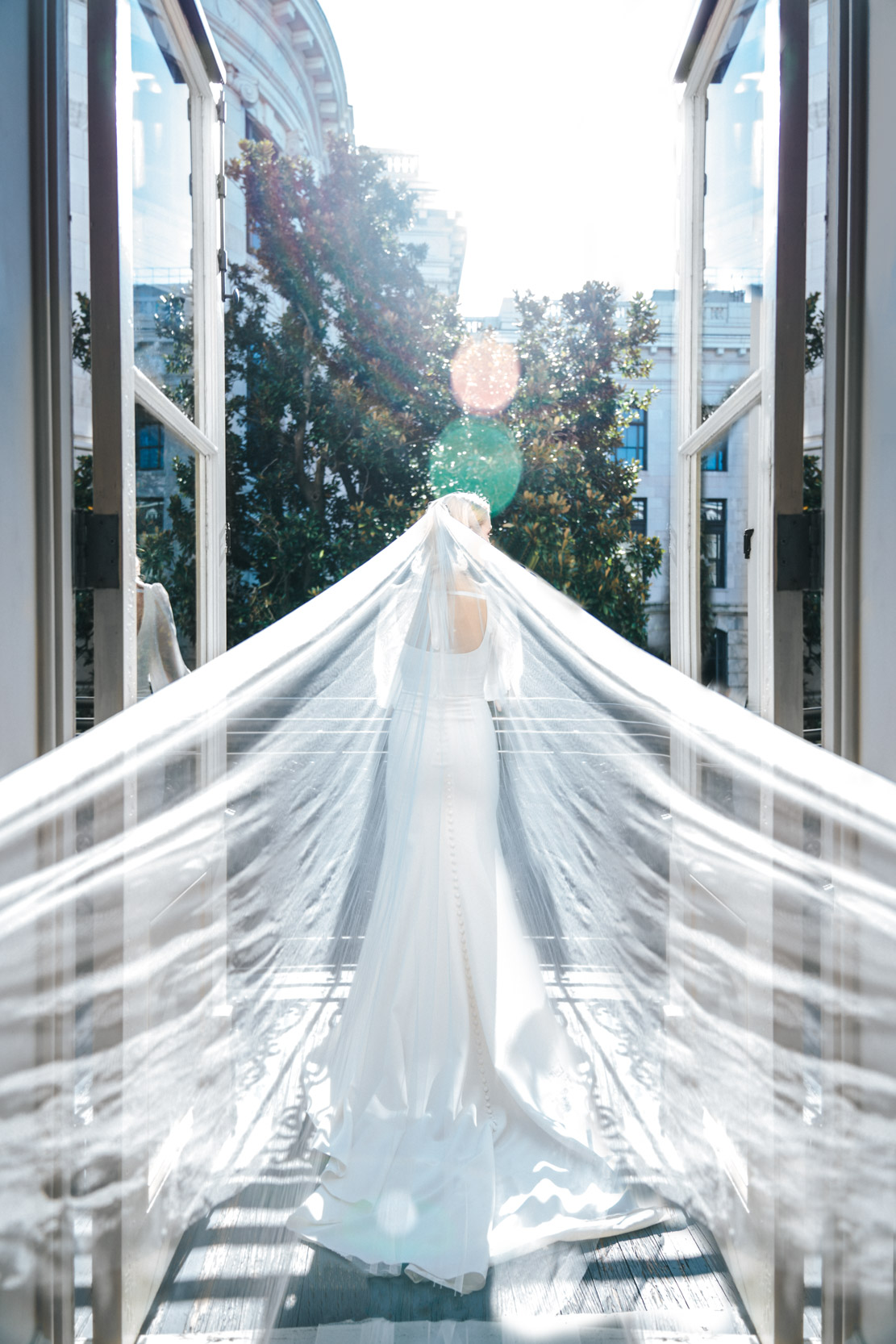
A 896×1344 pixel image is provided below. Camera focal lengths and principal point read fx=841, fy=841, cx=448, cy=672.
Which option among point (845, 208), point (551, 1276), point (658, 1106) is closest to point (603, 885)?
point (658, 1106)

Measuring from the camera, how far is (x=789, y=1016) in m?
0.99

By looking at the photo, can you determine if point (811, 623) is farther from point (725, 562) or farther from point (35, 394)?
point (35, 394)

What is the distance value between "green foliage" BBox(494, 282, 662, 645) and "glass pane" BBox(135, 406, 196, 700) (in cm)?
521

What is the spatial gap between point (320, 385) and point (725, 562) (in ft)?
21.4

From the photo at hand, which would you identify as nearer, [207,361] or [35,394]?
[35,394]

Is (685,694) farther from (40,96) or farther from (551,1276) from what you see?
(40,96)

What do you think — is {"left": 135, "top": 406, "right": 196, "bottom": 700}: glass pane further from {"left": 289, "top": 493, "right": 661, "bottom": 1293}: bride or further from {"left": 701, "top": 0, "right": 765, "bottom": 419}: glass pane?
{"left": 701, "top": 0, "right": 765, "bottom": 419}: glass pane

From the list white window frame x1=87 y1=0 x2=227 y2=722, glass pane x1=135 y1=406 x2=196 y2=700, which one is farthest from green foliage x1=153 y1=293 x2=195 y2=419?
white window frame x1=87 y1=0 x2=227 y2=722

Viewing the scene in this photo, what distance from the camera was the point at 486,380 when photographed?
7.64m

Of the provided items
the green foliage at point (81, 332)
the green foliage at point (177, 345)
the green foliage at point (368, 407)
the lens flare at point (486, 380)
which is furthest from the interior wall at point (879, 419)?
the lens flare at point (486, 380)

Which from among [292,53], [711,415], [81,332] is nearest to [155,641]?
[81,332]

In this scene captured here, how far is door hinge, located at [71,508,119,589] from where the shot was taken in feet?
4.51

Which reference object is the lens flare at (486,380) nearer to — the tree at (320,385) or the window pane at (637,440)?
the tree at (320,385)

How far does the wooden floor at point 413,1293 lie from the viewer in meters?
1.26
